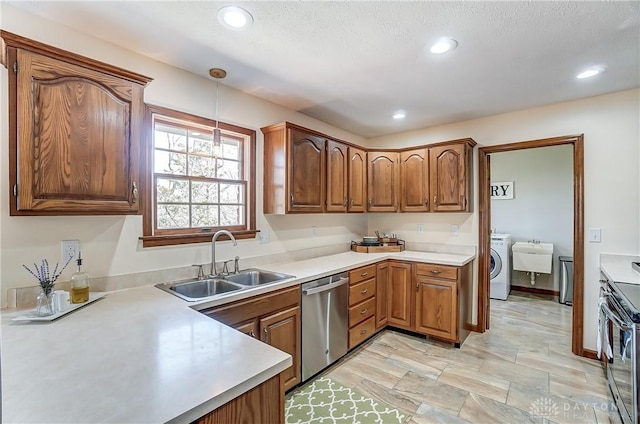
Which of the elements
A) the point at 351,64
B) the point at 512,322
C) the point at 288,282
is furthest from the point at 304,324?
the point at 512,322

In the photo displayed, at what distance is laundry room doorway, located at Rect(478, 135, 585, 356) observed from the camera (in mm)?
2949

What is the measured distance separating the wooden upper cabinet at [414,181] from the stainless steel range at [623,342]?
6.05 feet

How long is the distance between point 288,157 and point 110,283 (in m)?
1.67

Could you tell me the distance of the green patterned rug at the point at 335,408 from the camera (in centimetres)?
208

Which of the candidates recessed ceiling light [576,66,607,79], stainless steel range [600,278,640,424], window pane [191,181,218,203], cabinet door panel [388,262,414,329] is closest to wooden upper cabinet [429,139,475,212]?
cabinet door panel [388,262,414,329]

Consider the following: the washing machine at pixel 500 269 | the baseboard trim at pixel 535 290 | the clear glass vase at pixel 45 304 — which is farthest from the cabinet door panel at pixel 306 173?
the baseboard trim at pixel 535 290

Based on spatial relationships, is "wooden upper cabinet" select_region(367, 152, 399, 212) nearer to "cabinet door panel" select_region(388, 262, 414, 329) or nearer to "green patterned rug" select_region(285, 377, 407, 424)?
"cabinet door panel" select_region(388, 262, 414, 329)

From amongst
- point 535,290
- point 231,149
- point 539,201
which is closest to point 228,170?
point 231,149

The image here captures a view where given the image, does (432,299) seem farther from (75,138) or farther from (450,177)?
(75,138)

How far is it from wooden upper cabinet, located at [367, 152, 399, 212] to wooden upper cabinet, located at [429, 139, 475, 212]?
0.46m

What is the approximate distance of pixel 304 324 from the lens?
246cm

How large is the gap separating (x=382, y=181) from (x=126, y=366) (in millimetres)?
3347

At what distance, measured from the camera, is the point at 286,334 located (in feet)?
7.53

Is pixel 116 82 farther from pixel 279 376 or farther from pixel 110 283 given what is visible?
pixel 279 376
